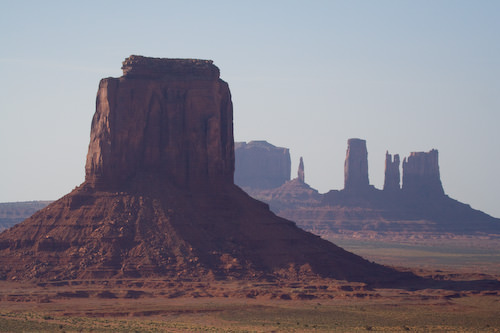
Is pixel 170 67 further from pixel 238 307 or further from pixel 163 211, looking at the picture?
pixel 238 307

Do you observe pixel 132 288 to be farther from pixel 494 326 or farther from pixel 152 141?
pixel 494 326

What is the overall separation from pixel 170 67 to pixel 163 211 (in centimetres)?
1557

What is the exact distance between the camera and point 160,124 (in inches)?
4392

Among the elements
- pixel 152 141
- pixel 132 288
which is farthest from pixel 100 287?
pixel 152 141

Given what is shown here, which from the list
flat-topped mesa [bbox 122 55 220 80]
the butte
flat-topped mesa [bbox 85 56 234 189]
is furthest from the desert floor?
flat-topped mesa [bbox 122 55 220 80]

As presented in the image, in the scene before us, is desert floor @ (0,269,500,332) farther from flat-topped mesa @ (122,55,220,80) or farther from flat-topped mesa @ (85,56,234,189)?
flat-topped mesa @ (122,55,220,80)

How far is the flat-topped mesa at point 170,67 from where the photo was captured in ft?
366

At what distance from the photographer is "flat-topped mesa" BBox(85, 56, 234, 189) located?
361 feet

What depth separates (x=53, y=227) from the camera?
346ft

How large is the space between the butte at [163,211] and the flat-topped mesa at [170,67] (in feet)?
0.33

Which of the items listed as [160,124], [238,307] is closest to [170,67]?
[160,124]

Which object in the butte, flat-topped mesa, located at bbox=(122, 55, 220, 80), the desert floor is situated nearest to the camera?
the desert floor

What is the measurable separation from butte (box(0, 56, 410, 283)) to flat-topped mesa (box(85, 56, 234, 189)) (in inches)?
3.9

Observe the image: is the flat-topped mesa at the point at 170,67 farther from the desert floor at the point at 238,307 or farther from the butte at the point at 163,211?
the desert floor at the point at 238,307
